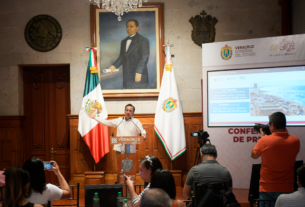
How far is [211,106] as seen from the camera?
4875mm

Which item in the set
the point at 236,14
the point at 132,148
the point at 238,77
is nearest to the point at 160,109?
the point at 132,148

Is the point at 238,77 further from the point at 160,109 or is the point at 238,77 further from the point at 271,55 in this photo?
the point at 160,109

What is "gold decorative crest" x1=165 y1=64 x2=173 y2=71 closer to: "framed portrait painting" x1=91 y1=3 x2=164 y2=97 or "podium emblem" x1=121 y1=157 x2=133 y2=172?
"framed portrait painting" x1=91 y1=3 x2=164 y2=97

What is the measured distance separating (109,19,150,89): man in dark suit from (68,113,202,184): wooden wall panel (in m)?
0.72

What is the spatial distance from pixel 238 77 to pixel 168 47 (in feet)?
5.56

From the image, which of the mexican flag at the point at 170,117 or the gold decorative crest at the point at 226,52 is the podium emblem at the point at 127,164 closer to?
the mexican flag at the point at 170,117

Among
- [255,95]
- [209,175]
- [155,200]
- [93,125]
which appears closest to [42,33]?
[93,125]

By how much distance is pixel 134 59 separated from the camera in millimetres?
6047

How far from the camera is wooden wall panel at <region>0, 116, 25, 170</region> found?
590 centimetres

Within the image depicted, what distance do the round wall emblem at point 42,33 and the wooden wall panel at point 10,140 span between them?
1.58 m

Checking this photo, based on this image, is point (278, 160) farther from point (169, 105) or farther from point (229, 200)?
point (169, 105)

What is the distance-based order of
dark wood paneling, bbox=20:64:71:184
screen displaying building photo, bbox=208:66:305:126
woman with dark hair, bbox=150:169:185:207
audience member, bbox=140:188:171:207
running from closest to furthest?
audience member, bbox=140:188:171:207
woman with dark hair, bbox=150:169:185:207
screen displaying building photo, bbox=208:66:305:126
dark wood paneling, bbox=20:64:71:184

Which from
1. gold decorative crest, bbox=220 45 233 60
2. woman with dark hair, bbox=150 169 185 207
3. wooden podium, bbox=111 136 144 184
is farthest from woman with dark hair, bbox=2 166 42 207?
gold decorative crest, bbox=220 45 233 60

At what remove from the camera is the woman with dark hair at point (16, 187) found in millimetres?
1922
